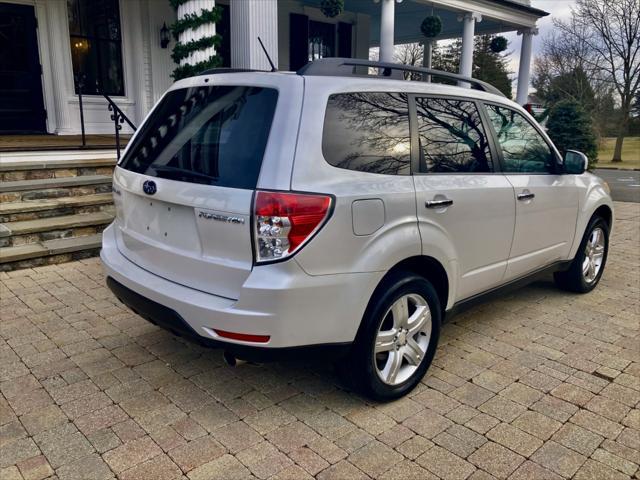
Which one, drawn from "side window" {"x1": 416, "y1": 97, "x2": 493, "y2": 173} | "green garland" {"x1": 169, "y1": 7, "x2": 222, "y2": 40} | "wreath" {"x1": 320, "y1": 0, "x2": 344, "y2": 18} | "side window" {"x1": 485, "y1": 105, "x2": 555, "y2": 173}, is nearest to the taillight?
"side window" {"x1": 416, "y1": 97, "x2": 493, "y2": 173}

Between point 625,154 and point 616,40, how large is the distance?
866cm

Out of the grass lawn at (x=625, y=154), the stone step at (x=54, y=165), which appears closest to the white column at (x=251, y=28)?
the stone step at (x=54, y=165)

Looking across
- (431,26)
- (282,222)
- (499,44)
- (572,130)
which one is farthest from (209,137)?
(499,44)

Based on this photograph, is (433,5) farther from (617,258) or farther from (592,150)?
(617,258)

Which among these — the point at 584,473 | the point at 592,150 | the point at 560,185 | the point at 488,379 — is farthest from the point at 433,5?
the point at 584,473

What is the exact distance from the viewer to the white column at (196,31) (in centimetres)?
775

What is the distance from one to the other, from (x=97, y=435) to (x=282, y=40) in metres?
12.5

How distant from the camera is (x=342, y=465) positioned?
2490 millimetres

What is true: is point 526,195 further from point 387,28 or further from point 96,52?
point 387,28

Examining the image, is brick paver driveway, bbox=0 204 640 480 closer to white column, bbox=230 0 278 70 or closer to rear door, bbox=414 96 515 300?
rear door, bbox=414 96 515 300

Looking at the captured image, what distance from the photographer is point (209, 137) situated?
9.12ft

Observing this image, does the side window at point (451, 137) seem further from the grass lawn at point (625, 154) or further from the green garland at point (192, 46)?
the grass lawn at point (625, 154)

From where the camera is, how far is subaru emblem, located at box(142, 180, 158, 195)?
287cm

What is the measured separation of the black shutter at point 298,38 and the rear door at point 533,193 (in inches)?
407
